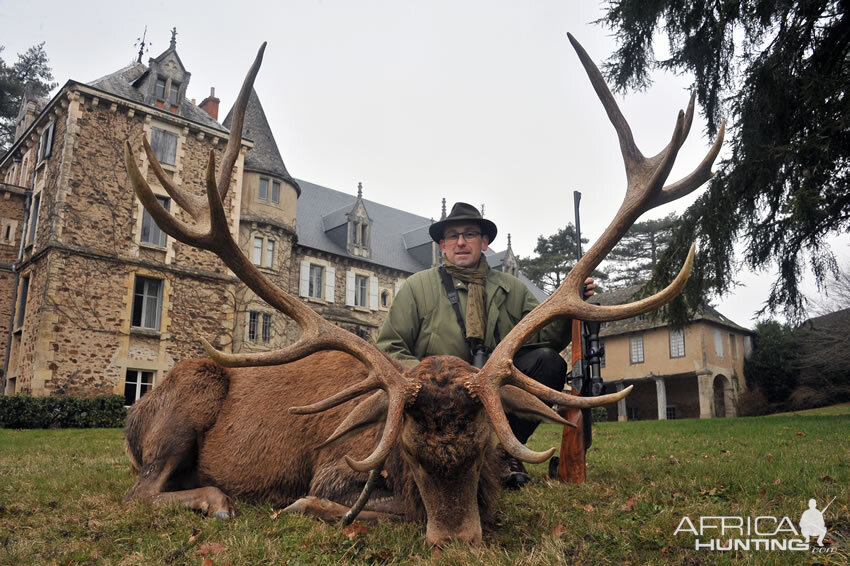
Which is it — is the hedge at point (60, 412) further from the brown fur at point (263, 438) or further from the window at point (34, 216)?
the brown fur at point (263, 438)

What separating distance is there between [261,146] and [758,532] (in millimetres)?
30045

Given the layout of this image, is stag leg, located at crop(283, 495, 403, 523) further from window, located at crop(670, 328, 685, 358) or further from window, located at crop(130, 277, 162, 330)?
window, located at crop(670, 328, 685, 358)

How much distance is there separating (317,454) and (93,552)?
1.54 metres

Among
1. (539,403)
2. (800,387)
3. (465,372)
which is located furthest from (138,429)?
(800,387)

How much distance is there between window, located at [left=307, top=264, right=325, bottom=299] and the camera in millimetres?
32344

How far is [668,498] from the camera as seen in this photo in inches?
165

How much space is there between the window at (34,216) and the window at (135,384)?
6.35 meters

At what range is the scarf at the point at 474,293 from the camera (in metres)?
5.29

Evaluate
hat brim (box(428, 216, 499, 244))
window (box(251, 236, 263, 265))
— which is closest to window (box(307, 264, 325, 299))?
window (box(251, 236, 263, 265))

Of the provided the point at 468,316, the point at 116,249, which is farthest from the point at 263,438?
the point at 116,249

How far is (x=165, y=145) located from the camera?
24281mm

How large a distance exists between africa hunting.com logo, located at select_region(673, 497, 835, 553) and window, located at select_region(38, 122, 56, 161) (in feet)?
83.5

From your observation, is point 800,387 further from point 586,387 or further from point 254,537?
point 254,537

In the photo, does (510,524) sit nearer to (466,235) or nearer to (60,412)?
(466,235)
